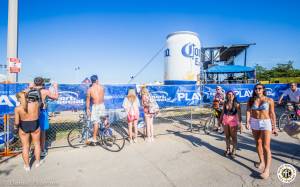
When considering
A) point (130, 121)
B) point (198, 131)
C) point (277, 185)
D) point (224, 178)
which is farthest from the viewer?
point (198, 131)

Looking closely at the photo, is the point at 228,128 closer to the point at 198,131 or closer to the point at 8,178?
the point at 198,131

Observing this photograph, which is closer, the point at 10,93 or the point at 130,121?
the point at 10,93

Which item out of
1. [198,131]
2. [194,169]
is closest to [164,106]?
Result: [198,131]

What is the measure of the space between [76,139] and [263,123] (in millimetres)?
5076

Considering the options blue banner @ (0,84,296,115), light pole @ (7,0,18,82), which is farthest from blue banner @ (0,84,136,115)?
light pole @ (7,0,18,82)

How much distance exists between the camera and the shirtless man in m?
5.61

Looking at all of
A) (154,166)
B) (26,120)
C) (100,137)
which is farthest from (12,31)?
(154,166)

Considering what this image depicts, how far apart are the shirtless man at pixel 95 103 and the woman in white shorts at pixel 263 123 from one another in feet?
12.3

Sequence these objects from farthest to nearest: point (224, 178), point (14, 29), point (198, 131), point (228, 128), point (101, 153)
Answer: point (198, 131) < point (14, 29) < point (101, 153) < point (228, 128) < point (224, 178)

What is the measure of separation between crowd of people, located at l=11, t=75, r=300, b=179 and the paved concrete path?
285 mm

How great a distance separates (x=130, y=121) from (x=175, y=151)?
1.57m

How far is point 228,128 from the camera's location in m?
4.86

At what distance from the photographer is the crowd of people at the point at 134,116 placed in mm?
3973

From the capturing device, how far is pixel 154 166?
4434 mm
